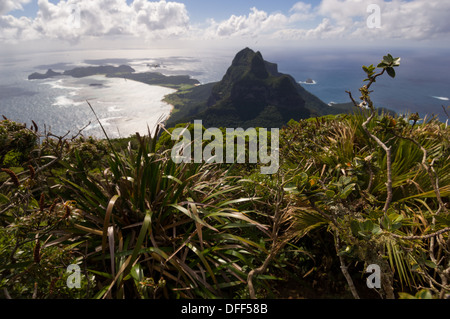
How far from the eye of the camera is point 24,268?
161 centimetres

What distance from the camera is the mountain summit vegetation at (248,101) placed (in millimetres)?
77062

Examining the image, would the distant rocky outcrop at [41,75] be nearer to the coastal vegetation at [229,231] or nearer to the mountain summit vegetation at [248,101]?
the mountain summit vegetation at [248,101]

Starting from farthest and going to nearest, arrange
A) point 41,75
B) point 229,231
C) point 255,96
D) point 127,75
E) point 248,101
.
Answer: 1. point 255,96
2. point 248,101
3. point 127,75
4. point 41,75
5. point 229,231

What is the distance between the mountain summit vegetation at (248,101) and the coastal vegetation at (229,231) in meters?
66.2

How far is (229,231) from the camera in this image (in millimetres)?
2389

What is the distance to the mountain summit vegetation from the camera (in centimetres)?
7706

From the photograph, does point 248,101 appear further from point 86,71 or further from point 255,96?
point 86,71

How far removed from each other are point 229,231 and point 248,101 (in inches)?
3614

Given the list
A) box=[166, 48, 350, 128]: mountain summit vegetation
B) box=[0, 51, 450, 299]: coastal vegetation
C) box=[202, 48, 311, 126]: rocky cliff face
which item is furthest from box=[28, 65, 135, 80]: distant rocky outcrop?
box=[0, 51, 450, 299]: coastal vegetation

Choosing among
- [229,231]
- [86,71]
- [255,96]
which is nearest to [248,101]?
[255,96]

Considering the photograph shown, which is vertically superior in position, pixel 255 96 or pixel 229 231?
pixel 255 96

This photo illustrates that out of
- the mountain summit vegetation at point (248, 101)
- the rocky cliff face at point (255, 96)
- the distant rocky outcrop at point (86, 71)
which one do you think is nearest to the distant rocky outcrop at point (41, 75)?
the distant rocky outcrop at point (86, 71)
